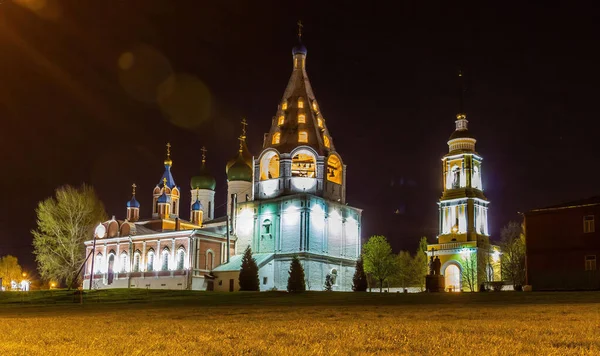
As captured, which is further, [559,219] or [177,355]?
[559,219]

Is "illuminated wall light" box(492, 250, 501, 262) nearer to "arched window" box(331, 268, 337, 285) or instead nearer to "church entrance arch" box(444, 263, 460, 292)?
"church entrance arch" box(444, 263, 460, 292)

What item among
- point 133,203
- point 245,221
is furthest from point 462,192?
point 133,203

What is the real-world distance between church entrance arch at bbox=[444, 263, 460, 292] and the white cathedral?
10092mm

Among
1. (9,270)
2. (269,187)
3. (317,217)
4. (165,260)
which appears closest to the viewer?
(317,217)

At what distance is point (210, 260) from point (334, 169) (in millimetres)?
13055

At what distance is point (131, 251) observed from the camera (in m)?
62.1

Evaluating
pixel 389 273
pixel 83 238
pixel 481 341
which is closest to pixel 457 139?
pixel 389 273

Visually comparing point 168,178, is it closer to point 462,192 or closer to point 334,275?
point 334,275

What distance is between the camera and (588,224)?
40.3m

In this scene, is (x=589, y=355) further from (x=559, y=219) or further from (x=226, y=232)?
(x=226, y=232)

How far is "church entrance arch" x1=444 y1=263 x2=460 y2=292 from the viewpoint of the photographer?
63.4 m

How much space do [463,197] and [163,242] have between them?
27.5m

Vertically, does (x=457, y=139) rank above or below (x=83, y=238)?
above

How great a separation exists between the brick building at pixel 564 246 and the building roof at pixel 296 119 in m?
20.7
